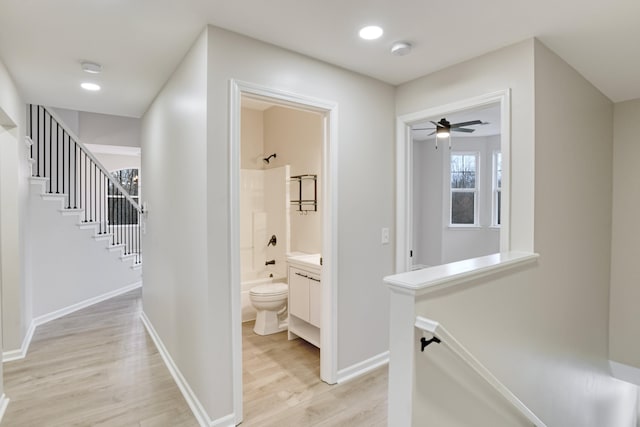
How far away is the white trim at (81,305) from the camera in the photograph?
14.2 ft

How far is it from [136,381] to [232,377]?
1.20 m

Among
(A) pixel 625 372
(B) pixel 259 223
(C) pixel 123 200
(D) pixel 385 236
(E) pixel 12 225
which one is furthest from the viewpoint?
(C) pixel 123 200

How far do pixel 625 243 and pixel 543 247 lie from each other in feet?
6.78

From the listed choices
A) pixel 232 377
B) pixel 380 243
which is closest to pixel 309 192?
pixel 380 243

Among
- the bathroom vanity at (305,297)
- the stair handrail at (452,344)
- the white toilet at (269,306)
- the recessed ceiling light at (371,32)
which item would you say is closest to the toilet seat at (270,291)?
the white toilet at (269,306)

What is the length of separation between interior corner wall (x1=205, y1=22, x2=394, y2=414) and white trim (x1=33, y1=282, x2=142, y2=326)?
3597mm

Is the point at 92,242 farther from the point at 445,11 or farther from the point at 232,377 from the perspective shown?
Result: the point at 445,11

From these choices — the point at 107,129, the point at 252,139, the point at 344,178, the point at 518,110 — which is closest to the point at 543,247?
the point at 518,110

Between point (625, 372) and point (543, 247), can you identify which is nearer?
point (543, 247)

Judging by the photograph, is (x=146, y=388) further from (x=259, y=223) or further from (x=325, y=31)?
(x=325, y=31)

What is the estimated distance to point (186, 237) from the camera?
8.28 feet

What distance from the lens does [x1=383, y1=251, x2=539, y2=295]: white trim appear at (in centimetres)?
151

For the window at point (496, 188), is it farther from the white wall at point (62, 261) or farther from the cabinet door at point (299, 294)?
the white wall at point (62, 261)

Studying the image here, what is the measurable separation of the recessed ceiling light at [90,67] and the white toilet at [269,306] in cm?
257
